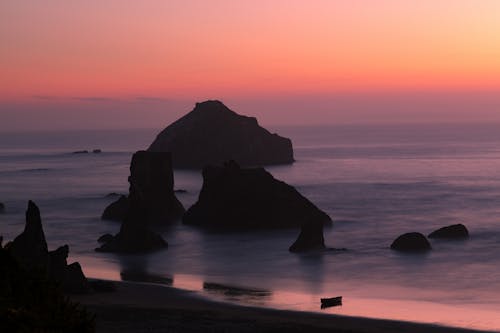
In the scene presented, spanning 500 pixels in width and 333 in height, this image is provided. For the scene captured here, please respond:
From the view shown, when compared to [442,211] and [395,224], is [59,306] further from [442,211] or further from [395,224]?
[442,211]

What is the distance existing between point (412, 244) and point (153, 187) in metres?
39.3

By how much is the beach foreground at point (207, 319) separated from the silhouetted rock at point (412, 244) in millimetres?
30106

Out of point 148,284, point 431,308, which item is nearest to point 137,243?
point 148,284

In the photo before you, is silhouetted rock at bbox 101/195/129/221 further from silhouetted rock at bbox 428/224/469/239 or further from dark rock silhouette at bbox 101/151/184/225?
silhouetted rock at bbox 428/224/469/239

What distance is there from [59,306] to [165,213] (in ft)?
281

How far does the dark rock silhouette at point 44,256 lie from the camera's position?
53.7 metres

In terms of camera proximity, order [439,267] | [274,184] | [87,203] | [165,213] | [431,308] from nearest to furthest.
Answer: [431,308], [439,267], [274,184], [165,213], [87,203]

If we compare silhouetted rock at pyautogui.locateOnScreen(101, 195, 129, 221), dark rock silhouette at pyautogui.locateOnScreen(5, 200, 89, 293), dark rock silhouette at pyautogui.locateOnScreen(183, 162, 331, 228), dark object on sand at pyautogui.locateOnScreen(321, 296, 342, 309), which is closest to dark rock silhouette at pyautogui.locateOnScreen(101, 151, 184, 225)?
silhouetted rock at pyautogui.locateOnScreen(101, 195, 129, 221)

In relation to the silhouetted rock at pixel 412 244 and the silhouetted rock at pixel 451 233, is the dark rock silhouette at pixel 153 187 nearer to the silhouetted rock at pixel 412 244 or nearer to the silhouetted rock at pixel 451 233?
the silhouetted rock at pixel 412 244

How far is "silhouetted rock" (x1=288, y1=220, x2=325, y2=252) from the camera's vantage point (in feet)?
259

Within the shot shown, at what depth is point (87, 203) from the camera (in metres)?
133

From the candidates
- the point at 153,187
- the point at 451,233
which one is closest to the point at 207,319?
the point at 451,233

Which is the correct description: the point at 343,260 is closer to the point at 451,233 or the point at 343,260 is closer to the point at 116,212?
the point at 451,233

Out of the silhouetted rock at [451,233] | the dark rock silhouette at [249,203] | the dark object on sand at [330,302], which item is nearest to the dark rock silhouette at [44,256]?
the dark object on sand at [330,302]
